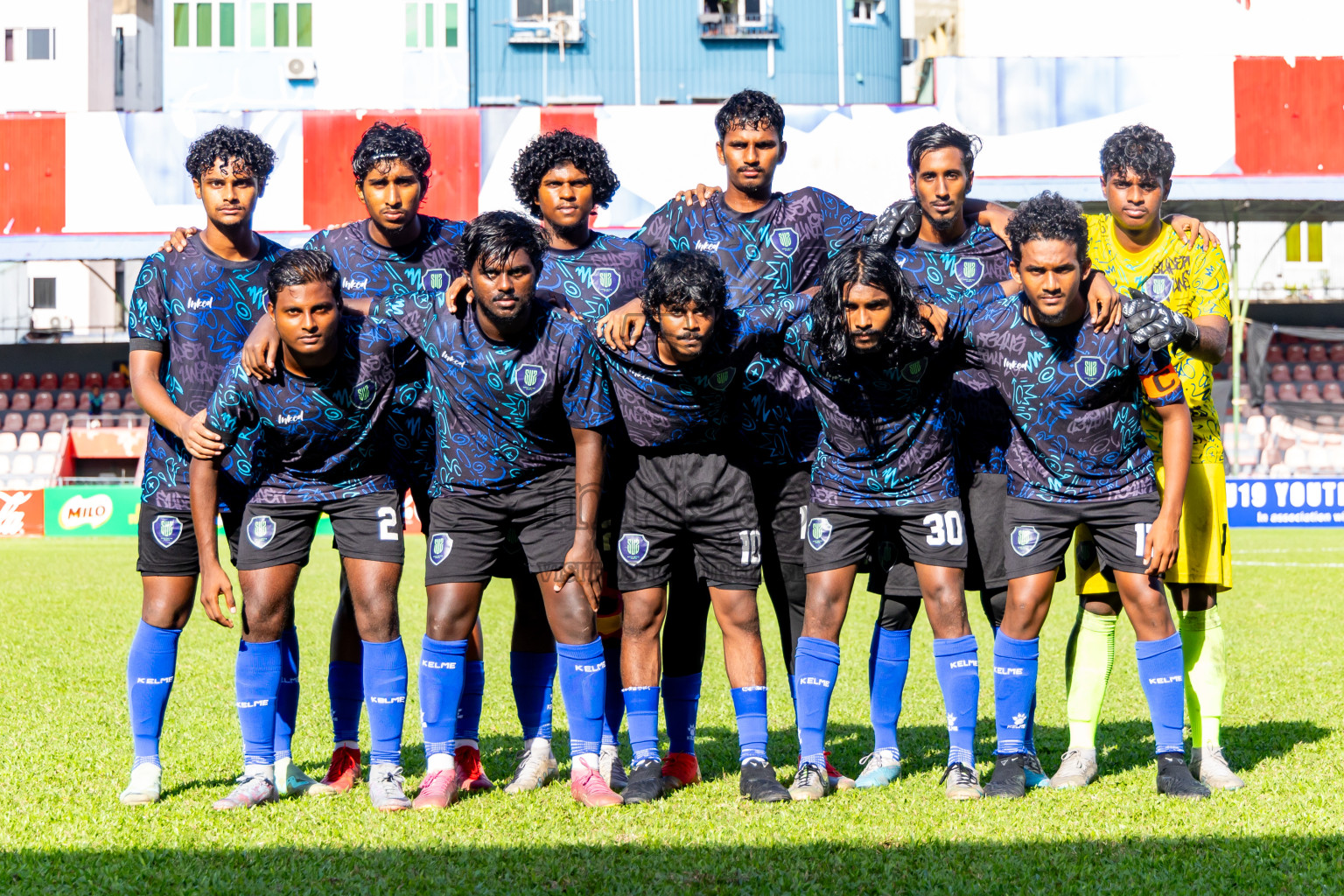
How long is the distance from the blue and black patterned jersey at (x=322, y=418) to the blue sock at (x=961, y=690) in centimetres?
203

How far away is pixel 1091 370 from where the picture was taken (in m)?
4.64

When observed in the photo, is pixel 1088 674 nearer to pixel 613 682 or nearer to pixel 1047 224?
pixel 1047 224

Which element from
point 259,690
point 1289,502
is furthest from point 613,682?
point 1289,502

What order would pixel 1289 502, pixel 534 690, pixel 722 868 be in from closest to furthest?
pixel 722 868, pixel 534 690, pixel 1289 502

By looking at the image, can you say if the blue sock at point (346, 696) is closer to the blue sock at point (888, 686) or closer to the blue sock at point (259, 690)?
the blue sock at point (259, 690)

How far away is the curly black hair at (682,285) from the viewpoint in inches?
178

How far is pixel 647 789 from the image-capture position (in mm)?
4688

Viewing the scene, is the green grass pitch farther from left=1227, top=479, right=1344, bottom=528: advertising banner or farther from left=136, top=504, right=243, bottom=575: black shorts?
left=1227, top=479, right=1344, bottom=528: advertising banner

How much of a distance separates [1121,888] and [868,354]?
1.87 metres

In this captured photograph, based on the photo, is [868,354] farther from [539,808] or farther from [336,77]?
[336,77]

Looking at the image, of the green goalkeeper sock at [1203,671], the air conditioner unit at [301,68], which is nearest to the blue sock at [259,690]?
the green goalkeeper sock at [1203,671]

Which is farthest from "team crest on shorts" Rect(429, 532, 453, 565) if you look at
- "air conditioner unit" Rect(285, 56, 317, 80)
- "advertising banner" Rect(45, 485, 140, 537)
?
"air conditioner unit" Rect(285, 56, 317, 80)

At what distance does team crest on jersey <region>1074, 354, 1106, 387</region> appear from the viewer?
463 cm

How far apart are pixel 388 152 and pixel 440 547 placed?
1.44 m
